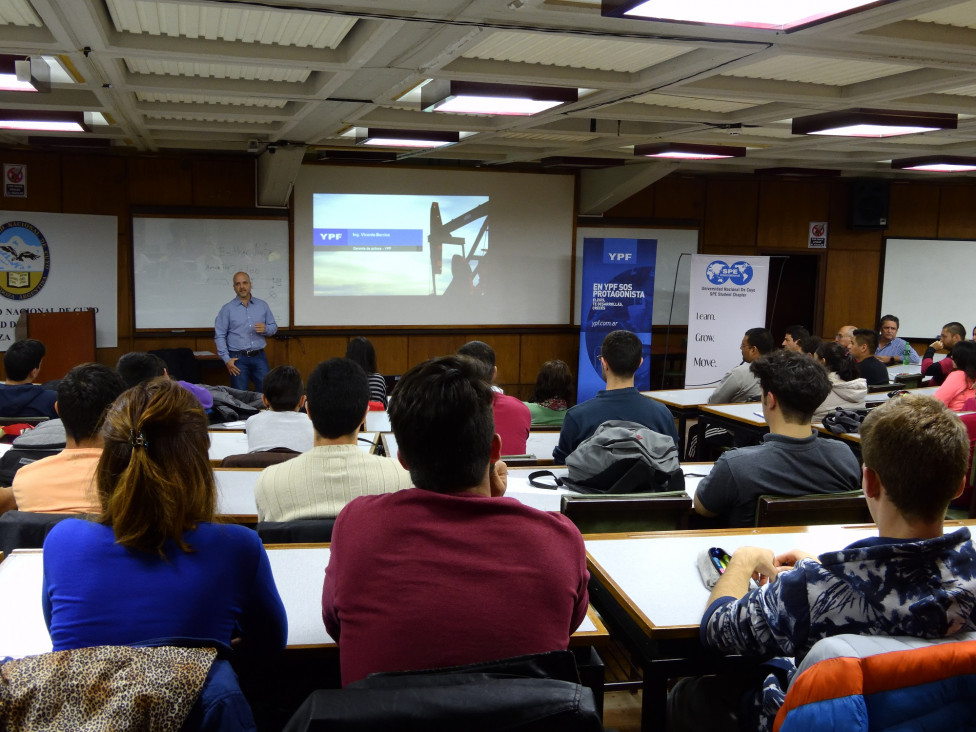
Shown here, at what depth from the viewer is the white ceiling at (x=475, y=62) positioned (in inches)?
115

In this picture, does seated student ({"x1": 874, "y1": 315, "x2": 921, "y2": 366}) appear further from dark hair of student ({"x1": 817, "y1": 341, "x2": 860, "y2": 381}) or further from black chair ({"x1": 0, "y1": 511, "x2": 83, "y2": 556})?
black chair ({"x1": 0, "y1": 511, "x2": 83, "y2": 556})

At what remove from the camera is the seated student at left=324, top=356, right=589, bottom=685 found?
1365 millimetres

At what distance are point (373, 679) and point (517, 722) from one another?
229 mm

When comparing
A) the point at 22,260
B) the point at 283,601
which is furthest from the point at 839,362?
the point at 22,260

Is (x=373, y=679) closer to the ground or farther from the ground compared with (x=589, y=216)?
closer to the ground

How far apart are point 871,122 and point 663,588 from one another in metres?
3.71

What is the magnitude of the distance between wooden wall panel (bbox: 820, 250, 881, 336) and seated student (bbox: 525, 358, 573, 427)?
21.7 feet

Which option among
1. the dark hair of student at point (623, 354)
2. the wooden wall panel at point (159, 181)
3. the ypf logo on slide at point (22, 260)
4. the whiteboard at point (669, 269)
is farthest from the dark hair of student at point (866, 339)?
the ypf logo on slide at point (22, 260)

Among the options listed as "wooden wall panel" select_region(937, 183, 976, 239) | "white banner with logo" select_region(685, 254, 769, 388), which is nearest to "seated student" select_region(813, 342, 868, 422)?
"white banner with logo" select_region(685, 254, 769, 388)

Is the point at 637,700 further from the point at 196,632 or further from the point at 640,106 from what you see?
the point at 640,106

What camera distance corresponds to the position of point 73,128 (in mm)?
5824

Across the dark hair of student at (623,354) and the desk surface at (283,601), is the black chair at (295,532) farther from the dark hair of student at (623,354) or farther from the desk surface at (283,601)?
the dark hair of student at (623,354)

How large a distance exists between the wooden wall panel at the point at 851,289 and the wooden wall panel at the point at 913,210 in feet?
1.48

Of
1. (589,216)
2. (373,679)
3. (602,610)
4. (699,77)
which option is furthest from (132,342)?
(373,679)
